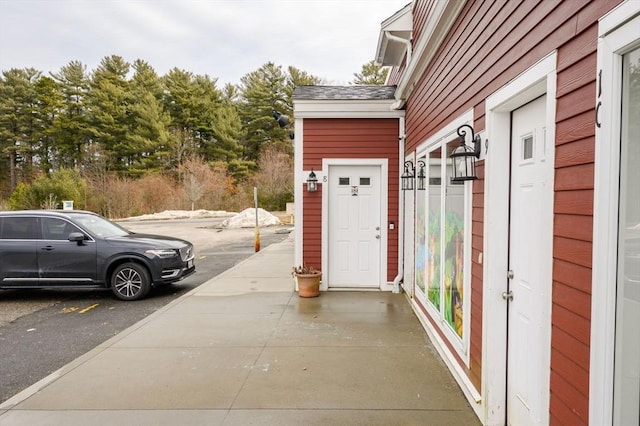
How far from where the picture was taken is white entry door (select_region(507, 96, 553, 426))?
2047 millimetres

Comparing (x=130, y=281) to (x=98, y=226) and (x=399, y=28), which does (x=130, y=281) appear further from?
(x=399, y=28)

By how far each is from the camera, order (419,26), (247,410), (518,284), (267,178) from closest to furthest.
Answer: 1. (518,284)
2. (247,410)
3. (419,26)
4. (267,178)

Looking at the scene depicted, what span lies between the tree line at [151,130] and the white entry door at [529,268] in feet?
103

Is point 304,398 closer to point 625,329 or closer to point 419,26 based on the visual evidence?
point 625,329

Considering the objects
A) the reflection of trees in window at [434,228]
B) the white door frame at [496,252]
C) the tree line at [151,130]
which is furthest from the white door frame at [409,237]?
the tree line at [151,130]

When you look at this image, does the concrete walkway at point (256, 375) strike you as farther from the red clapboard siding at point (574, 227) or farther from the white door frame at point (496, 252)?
the red clapboard siding at point (574, 227)

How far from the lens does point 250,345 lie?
4465mm

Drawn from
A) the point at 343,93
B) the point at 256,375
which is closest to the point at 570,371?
the point at 256,375

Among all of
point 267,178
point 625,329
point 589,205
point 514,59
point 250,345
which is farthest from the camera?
point 267,178

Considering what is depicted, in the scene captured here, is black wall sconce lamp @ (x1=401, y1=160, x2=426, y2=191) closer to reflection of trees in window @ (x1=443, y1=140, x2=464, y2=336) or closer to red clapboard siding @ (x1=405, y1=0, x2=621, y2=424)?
reflection of trees in window @ (x1=443, y1=140, x2=464, y2=336)

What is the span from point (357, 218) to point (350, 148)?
1224mm

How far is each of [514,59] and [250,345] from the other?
12.2 ft

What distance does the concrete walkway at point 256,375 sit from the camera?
302 cm

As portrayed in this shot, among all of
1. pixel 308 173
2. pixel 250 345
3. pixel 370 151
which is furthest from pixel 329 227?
pixel 250 345
